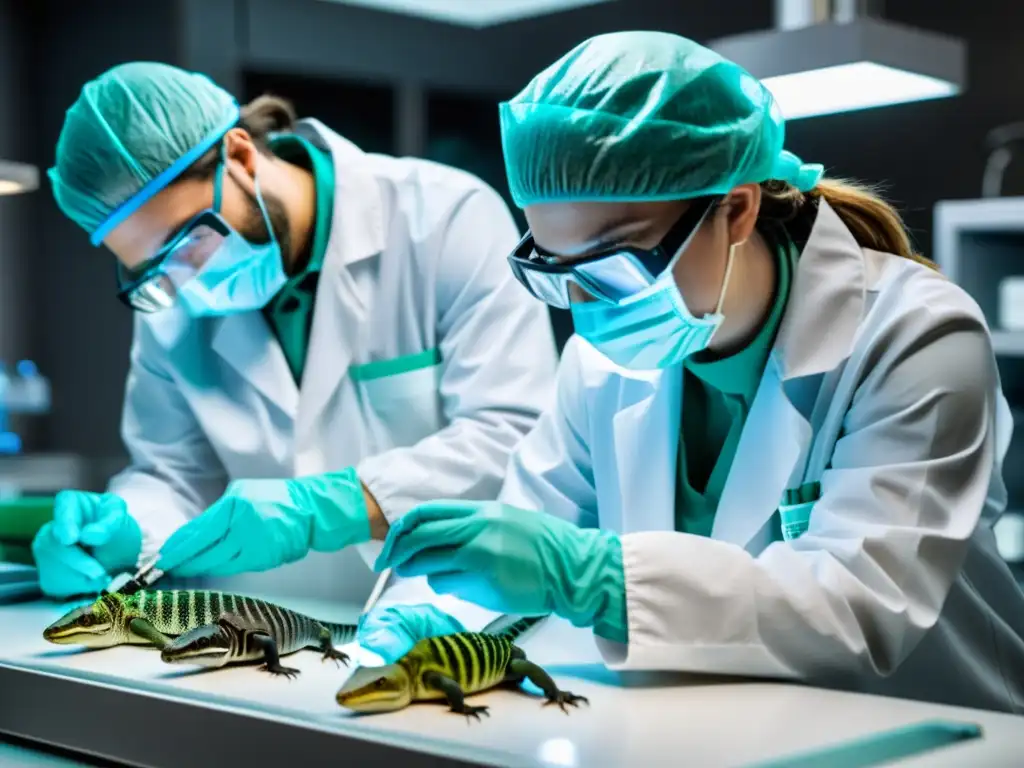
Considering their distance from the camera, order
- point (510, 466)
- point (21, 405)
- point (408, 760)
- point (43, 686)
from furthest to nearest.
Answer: point (21, 405), point (510, 466), point (43, 686), point (408, 760)

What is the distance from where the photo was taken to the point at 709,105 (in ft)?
4.66

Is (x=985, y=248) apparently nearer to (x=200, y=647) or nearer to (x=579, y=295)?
(x=579, y=295)

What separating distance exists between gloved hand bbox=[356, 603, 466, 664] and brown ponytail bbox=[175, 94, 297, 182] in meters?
0.87

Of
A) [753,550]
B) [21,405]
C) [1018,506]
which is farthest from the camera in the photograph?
[21,405]

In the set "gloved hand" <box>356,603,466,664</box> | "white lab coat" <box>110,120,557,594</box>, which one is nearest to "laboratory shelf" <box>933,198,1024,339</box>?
"white lab coat" <box>110,120,557,594</box>

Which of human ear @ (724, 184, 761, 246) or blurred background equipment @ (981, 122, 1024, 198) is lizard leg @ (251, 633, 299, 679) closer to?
human ear @ (724, 184, 761, 246)

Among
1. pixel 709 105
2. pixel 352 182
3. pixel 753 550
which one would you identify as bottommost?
pixel 753 550

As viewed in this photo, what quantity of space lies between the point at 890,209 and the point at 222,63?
3.81m

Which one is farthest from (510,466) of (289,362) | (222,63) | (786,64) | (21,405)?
(21,405)

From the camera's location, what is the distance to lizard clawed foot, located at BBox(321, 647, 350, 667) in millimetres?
1397

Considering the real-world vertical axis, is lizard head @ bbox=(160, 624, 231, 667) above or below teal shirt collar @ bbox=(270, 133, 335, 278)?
below

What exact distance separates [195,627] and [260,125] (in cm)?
120

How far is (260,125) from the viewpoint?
92.3 inches

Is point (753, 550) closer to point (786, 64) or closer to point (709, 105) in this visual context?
point (709, 105)
